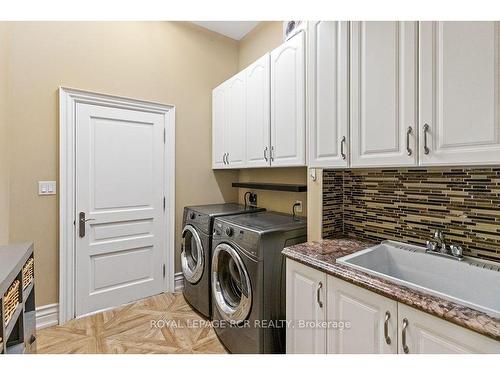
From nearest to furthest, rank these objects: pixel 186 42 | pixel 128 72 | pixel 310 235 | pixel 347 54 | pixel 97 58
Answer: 1. pixel 347 54
2. pixel 310 235
3. pixel 97 58
4. pixel 128 72
5. pixel 186 42

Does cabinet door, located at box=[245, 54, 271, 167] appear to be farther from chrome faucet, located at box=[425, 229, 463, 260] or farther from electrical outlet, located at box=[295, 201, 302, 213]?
chrome faucet, located at box=[425, 229, 463, 260]

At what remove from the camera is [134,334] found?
2104 millimetres

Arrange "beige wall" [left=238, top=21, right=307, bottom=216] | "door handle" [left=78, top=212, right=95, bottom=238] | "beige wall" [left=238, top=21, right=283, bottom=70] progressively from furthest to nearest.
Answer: "beige wall" [left=238, top=21, right=283, bottom=70], "beige wall" [left=238, top=21, right=307, bottom=216], "door handle" [left=78, top=212, right=95, bottom=238]

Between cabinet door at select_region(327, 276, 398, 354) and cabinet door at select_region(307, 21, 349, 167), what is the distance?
69cm

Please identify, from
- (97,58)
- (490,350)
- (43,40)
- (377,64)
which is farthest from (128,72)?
(490,350)

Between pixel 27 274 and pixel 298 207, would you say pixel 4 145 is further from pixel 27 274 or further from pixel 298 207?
pixel 298 207

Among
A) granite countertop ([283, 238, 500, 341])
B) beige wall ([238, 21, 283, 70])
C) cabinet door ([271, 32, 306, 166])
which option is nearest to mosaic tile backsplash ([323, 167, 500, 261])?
granite countertop ([283, 238, 500, 341])

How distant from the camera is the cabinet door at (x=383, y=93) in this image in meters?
1.20

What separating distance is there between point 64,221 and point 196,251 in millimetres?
1158

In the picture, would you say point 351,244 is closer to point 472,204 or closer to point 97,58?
point 472,204

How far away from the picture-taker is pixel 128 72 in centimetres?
253

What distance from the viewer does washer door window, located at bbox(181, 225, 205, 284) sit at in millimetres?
2273

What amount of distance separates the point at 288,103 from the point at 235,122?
0.78m

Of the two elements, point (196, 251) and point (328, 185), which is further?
point (196, 251)
